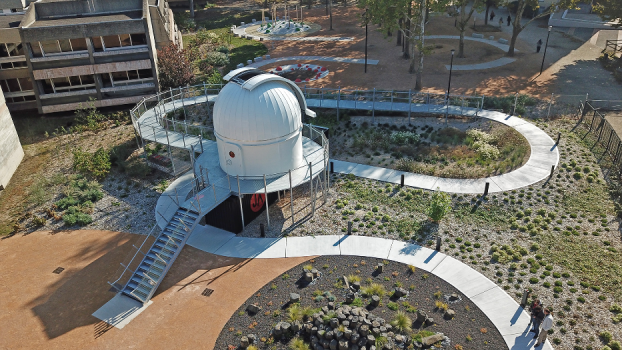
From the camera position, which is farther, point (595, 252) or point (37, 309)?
point (595, 252)

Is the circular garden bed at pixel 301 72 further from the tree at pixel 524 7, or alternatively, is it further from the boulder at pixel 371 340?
the boulder at pixel 371 340

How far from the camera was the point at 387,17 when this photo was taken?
38344mm

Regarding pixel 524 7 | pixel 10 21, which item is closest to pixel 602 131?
pixel 524 7

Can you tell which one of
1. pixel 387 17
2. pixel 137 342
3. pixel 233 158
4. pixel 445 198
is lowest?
pixel 137 342

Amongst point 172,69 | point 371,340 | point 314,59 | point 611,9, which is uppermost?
point 611,9

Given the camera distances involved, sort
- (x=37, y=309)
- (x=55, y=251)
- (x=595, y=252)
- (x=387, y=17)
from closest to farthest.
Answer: (x=37, y=309) < (x=595, y=252) < (x=55, y=251) < (x=387, y=17)

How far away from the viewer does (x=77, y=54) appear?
118ft

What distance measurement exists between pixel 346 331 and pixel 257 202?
10315 millimetres

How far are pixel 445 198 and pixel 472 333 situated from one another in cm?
780

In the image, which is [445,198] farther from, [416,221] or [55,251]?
[55,251]

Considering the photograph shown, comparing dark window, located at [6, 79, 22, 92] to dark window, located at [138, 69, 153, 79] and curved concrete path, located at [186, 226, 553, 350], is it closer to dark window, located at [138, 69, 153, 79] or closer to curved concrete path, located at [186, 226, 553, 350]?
dark window, located at [138, 69, 153, 79]

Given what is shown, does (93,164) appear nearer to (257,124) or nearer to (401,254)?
(257,124)

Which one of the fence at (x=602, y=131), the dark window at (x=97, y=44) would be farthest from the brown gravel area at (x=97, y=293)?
the fence at (x=602, y=131)

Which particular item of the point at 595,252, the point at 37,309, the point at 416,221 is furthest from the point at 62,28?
the point at 595,252
